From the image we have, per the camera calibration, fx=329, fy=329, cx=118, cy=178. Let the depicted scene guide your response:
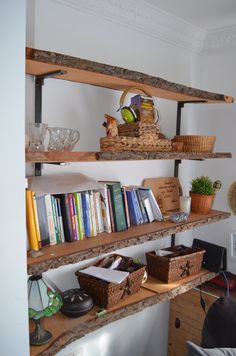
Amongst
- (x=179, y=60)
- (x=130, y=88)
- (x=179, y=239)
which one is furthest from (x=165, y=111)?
(x=179, y=239)

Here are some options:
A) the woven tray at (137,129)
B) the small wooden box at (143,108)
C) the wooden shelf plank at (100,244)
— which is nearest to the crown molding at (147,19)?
the small wooden box at (143,108)

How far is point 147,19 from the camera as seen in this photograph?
1.93 meters

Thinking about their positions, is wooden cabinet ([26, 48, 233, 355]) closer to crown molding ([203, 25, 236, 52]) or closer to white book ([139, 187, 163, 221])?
white book ([139, 187, 163, 221])

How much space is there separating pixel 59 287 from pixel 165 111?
4.20ft

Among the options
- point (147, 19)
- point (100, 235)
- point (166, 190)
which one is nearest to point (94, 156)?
point (100, 235)

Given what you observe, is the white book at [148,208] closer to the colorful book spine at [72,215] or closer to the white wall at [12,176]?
the colorful book spine at [72,215]

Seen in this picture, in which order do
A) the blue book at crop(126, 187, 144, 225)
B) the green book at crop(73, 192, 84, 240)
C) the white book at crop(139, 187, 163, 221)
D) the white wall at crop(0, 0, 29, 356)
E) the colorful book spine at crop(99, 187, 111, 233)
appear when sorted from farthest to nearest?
1. the white book at crop(139, 187, 163, 221)
2. the blue book at crop(126, 187, 144, 225)
3. the colorful book spine at crop(99, 187, 111, 233)
4. the green book at crop(73, 192, 84, 240)
5. the white wall at crop(0, 0, 29, 356)

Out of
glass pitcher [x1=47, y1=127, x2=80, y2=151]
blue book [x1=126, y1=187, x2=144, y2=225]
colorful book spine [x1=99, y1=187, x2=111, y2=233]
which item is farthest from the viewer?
blue book [x1=126, y1=187, x2=144, y2=225]

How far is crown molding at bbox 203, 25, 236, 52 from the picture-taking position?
86.0 inches

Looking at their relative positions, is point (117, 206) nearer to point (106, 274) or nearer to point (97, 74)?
point (106, 274)

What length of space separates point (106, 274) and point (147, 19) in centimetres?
145

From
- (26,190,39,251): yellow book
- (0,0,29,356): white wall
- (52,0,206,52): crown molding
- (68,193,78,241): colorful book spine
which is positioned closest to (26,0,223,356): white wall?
(52,0,206,52): crown molding

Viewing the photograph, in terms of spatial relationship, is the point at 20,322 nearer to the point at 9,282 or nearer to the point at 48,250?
the point at 9,282

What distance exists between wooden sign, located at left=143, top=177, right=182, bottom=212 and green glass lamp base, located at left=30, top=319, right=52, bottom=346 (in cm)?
104
